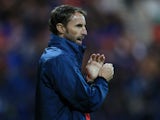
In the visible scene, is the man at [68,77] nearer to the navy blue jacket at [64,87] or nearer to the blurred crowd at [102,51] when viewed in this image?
the navy blue jacket at [64,87]

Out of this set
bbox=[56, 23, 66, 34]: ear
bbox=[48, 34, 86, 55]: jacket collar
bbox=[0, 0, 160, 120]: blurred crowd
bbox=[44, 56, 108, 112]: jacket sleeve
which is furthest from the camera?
bbox=[0, 0, 160, 120]: blurred crowd

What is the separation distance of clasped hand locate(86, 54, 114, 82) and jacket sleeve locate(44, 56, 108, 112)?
14cm

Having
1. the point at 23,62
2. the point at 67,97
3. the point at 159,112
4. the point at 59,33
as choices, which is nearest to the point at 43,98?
the point at 67,97

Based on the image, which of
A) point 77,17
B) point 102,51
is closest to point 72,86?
point 77,17

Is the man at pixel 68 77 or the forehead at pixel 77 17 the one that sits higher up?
the forehead at pixel 77 17

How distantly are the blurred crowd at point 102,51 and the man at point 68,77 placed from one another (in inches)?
115

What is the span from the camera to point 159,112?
7141mm

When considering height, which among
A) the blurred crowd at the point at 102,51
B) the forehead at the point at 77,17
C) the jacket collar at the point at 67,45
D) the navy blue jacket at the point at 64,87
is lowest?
the blurred crowd at the point at 102,51

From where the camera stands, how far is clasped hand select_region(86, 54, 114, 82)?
12.0ft

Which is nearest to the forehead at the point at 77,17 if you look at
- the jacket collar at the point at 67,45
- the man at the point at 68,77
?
the man at the point at 68,77

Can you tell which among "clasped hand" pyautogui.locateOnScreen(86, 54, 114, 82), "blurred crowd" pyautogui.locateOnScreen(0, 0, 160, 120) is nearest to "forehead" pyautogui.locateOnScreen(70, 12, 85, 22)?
"clasped hand" pyautogui.locateOnScreen(86, 54, 114, 82)

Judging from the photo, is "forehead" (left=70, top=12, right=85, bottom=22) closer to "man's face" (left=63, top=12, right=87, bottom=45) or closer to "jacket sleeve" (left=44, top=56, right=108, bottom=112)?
"man's face" (left=63, top=12, right=87, bottom=45)

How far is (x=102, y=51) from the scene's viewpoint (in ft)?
23.9

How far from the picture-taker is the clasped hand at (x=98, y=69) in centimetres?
365
